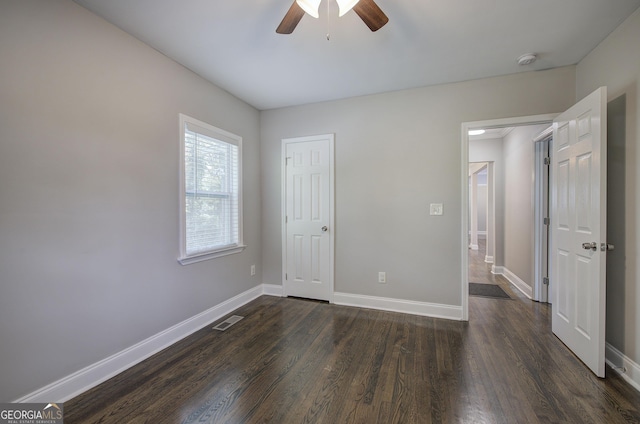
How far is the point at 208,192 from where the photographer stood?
2.83 m

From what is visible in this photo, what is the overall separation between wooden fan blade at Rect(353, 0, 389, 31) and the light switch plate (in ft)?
6.35

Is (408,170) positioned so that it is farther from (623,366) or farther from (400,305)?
(623,366)

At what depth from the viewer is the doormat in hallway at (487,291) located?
142 inches

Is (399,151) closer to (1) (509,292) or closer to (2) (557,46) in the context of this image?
(2) (557,46)

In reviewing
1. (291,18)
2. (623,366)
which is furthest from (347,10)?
(623,366)

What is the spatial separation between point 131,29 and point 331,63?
166cm

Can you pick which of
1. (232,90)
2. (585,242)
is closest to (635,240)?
(585,242)

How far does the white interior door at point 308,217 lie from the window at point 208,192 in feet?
2.23

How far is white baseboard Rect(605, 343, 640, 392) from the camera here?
1.76 meters

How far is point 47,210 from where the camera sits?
1.61 meters

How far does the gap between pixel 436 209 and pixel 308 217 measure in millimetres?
1603

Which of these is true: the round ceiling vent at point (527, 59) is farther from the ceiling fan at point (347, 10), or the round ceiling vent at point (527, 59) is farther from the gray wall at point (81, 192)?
the gray wall at point (81, 192)

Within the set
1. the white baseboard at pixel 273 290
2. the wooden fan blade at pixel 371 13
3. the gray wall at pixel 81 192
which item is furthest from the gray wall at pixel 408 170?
the gray wall at pixel 81 192

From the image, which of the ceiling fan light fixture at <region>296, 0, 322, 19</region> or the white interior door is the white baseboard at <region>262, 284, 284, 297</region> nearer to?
the white interior door
